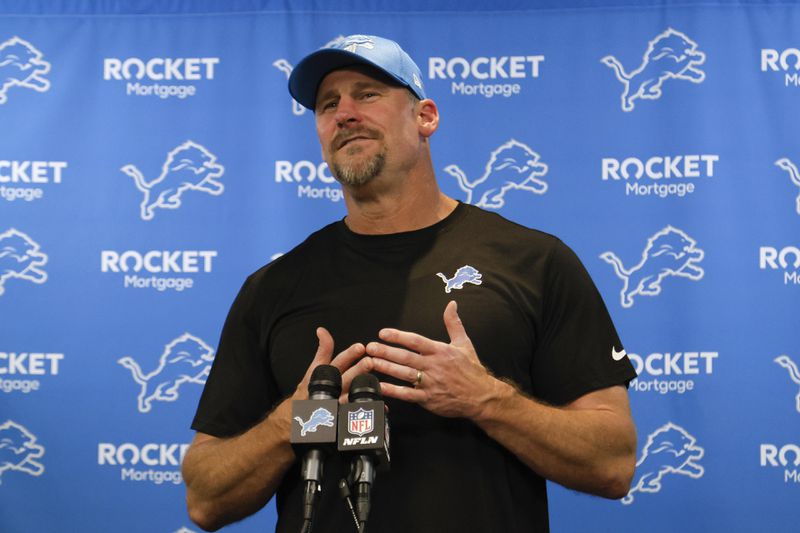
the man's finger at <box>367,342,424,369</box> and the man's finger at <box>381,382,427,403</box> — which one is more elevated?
the man's finger at <box>367,342,424,369</box>

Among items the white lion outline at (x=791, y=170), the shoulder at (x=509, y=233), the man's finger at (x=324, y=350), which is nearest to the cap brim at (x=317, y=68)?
the shoulder at (x=509, y=233)

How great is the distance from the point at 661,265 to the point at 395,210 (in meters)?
1.43

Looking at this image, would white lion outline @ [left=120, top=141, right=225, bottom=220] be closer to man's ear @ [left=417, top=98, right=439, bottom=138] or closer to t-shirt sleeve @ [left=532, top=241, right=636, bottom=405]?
man's ear @ [left=417, top=98, right=439, bottom=138]

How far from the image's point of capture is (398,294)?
1.54 metres

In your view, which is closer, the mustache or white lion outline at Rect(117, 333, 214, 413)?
the mustache

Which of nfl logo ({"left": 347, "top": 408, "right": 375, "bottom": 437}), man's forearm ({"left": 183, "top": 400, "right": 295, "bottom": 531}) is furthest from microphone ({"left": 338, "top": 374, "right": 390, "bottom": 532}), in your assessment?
man's forearm ({"left": 183, "top": 400, "right": 295, "bottom": 531})

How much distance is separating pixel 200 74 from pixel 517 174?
113 centimetres

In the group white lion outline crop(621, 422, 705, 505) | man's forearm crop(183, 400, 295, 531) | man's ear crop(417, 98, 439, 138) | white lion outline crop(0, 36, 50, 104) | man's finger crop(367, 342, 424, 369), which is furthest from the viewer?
white lion outline crop(0, 36, 50, 104)

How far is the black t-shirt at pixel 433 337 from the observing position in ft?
4.68

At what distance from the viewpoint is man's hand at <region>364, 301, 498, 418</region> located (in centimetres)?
132

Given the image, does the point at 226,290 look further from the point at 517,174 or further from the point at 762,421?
the point at 762,421

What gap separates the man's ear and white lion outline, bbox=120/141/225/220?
53.6 inches

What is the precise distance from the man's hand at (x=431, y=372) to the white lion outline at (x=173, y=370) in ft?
5.46

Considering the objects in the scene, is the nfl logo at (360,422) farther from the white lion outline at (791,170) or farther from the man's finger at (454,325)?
the white lion outline at (791,170)
